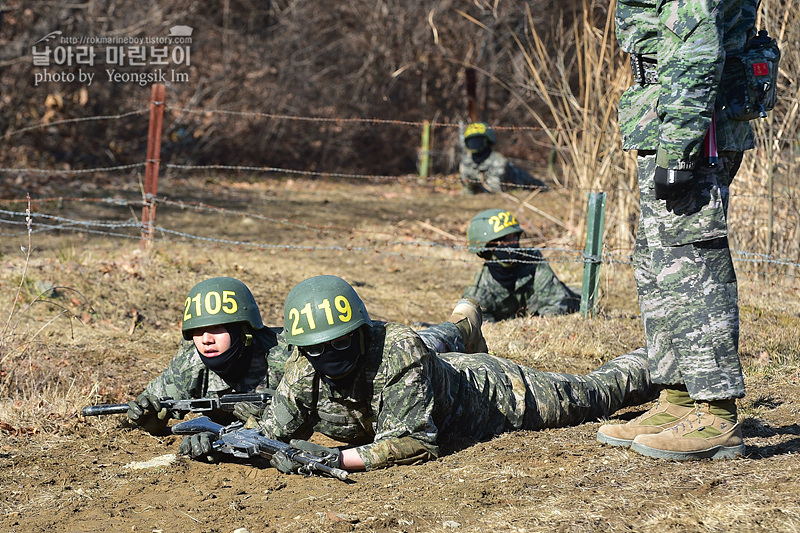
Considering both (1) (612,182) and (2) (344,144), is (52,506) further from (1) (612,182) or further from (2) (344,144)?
(2) (344,144)

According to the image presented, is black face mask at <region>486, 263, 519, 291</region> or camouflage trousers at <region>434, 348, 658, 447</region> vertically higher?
black face mask at <region>486, 263, 519, 291</region>

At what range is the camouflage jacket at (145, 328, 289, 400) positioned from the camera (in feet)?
16.0

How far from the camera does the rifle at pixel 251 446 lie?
381cm

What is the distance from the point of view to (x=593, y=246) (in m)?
7.12

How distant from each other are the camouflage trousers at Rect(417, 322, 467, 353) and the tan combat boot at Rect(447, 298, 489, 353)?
2.5 inches

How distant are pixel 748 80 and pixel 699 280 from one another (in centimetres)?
84

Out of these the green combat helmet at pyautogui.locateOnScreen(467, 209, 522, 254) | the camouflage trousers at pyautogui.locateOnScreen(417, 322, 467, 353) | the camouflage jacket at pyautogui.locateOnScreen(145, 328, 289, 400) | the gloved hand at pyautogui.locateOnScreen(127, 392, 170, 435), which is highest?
the green combat helmet at pyautogui.locateOnScreen(467, 209, 522, 254)

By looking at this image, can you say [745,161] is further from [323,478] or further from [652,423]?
[323,478]

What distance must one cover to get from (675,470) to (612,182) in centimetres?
555

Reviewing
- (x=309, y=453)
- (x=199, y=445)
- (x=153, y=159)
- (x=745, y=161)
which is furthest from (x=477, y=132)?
(x=309, y=453)

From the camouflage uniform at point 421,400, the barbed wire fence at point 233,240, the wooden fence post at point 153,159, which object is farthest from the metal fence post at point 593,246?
the wooden fence post at point 153,159

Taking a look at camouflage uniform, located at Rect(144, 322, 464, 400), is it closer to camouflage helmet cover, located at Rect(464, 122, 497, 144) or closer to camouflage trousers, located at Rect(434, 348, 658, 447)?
camouflage trousers, located at Rect(434, 348, 658, 447)

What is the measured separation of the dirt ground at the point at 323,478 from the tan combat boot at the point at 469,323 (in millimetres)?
654

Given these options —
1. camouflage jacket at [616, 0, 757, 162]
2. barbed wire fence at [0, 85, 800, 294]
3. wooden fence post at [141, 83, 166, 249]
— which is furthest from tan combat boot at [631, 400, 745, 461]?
wooden fence post at [141, 83, 166, 249]
